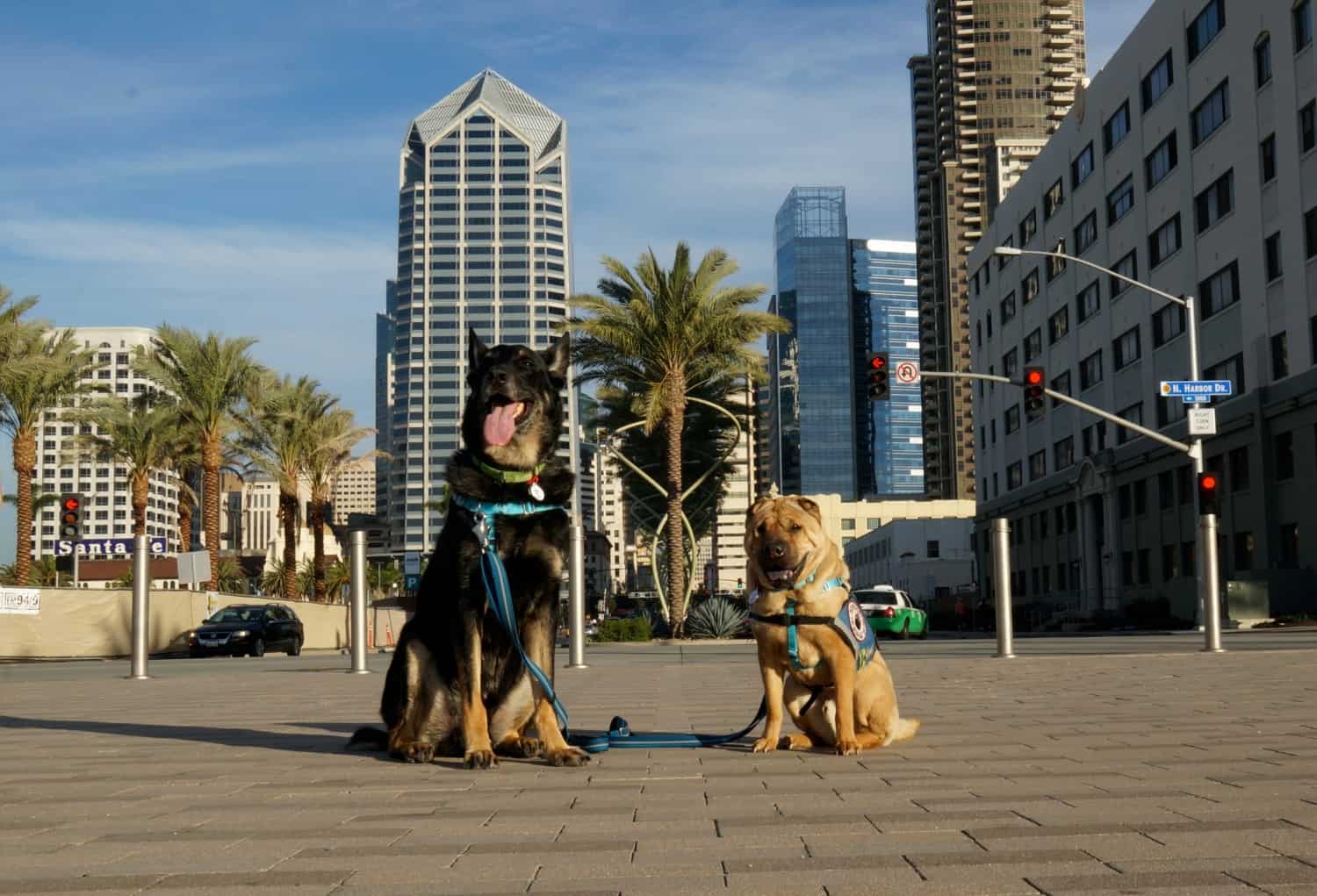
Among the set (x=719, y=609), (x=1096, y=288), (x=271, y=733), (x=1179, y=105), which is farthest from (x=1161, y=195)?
(x=271, y=733)

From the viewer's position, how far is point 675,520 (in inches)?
1483

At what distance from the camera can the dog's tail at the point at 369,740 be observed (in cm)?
701

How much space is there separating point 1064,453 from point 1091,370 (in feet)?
20.7

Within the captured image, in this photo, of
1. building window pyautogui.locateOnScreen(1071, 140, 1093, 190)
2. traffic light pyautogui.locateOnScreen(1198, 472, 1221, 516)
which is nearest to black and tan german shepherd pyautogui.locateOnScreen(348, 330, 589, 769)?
traffic light pyautogui.locateOnScreen(1198, 472, 1221, 516)

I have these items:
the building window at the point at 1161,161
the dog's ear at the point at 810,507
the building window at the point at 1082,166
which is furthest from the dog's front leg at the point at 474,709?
the building window at the point at 1082,166

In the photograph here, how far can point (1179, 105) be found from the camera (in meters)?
50.4

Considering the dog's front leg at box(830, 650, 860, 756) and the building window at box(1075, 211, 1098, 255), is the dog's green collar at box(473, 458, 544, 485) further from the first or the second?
the building window at box(1075, 211, 1098, 255)

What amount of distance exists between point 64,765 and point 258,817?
251 cm

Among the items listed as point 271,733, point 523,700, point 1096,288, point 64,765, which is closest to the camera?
point 523,700

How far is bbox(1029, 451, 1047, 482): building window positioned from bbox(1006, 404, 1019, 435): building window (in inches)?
121

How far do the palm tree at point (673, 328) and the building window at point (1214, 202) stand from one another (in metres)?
18.3

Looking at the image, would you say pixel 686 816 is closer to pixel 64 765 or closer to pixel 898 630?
pixel 64 765

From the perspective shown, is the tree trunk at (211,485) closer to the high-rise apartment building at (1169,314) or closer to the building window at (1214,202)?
the high-rise apartment building at (1169,314)

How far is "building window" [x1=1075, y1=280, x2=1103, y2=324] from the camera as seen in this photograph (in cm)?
6069
